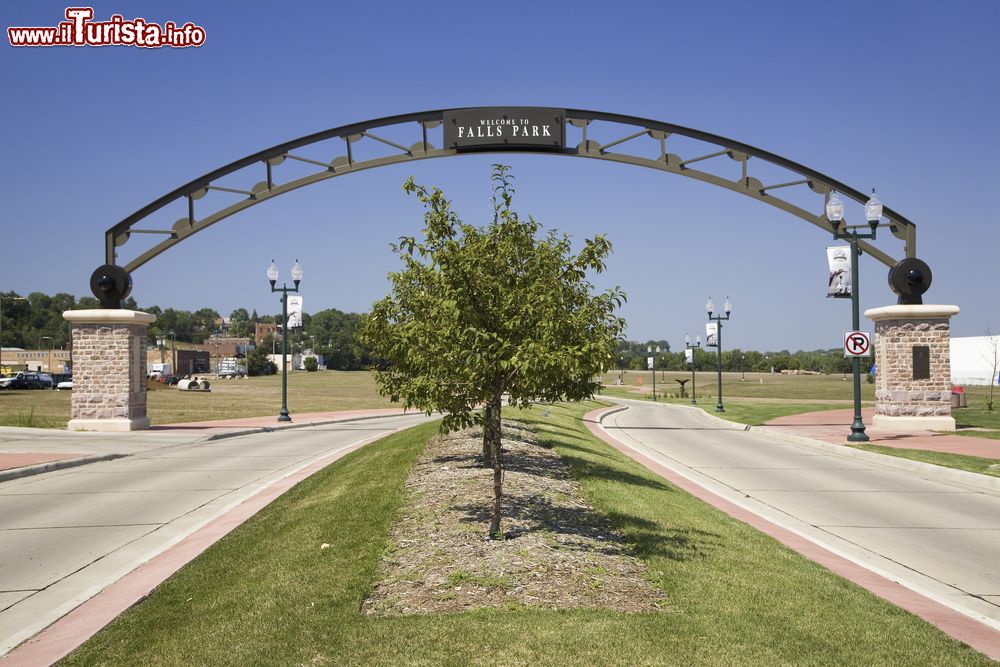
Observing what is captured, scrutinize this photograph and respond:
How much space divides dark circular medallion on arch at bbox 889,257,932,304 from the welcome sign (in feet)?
42.7

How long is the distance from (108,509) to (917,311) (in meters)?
25.3

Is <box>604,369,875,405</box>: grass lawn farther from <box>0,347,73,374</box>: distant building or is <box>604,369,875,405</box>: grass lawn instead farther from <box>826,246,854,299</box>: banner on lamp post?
<box>0,347,73,374</box>: distant building

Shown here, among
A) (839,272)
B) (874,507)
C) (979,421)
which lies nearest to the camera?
(874,507)

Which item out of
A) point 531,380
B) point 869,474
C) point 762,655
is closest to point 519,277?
point 531,380

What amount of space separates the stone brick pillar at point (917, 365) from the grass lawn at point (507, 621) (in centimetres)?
2066

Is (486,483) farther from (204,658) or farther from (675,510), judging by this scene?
(204,658)

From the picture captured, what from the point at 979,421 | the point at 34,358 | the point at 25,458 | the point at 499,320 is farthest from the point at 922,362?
the point at 34,358

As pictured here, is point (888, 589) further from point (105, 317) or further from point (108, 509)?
point (105, 317)

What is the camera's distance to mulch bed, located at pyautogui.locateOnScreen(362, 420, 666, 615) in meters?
6.70

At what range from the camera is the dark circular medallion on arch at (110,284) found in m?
27.1

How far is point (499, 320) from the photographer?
26.4 ft

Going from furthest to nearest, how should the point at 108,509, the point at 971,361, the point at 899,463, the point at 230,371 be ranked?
1. the point at 230,371
2. the point at 971,361
3. the point at 899,463
4. the point at 108,509

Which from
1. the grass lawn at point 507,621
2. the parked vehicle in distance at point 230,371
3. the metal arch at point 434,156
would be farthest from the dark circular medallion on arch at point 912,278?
the parked vehicle in distance at point 230,371

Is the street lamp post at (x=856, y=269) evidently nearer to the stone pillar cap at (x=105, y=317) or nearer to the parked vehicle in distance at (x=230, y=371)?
the stone pillar cap at (x=105, y=317)
